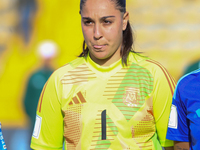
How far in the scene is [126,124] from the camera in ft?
6.39

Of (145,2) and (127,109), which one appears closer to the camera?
(127,109)

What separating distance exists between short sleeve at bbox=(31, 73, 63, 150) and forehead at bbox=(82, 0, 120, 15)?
1.52 ft

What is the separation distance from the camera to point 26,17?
3697 mm

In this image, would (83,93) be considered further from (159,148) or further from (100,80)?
(159,148)

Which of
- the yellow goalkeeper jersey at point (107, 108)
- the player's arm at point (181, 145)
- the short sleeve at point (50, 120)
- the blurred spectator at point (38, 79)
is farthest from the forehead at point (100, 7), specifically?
the blurred spectator at point (38, 79)

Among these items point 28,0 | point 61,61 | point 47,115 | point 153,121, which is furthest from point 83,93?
point 28,0

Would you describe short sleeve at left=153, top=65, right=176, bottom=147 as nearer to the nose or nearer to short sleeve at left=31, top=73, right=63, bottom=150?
the nose

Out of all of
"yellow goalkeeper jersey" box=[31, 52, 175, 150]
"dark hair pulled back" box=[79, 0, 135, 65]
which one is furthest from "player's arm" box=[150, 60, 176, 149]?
"dark hair pulled back" box=[79, 0, 135, 65]

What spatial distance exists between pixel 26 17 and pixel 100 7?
1.96m

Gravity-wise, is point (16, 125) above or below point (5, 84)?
below

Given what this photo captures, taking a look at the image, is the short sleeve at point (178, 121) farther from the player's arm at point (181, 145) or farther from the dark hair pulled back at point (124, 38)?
the dark hair pulled back at point (124, 38)

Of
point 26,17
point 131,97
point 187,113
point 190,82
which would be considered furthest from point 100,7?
point 26,17

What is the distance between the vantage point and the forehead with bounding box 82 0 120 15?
193cm

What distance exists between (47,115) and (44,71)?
168cm
